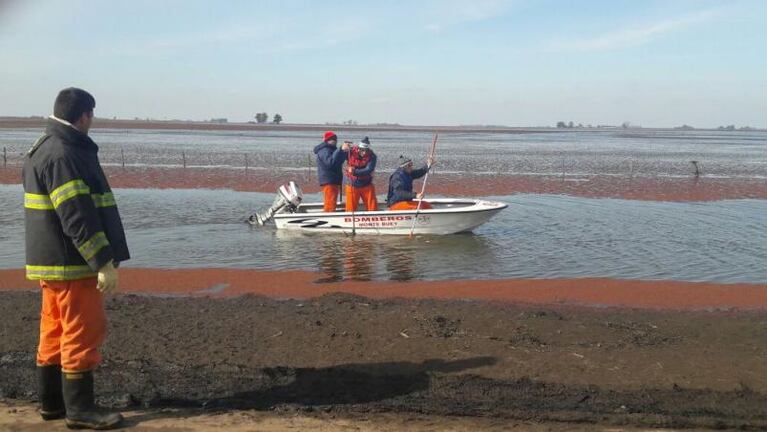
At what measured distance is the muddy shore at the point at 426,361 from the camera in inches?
209

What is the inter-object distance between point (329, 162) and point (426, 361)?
9.46 m

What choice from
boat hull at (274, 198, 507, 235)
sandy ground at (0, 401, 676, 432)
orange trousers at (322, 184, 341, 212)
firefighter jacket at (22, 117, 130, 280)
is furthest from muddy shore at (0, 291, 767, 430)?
orange trousers at (322, 184, 341, 212)

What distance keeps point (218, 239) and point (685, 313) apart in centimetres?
907

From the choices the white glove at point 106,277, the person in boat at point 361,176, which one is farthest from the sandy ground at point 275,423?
the person in boat at point 361,176

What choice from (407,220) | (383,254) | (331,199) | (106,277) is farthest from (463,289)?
(331,199)

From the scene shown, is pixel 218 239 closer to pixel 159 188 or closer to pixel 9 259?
pixel 9 259

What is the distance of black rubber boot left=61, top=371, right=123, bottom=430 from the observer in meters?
4.76

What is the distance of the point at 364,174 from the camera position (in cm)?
1523

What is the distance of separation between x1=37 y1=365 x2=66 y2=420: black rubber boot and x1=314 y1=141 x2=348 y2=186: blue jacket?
34.6 feet

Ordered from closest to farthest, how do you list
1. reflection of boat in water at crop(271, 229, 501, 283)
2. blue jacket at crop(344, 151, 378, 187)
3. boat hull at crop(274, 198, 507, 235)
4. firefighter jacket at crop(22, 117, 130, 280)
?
firefighter jacket at crop(22, 117, 130, 280), reflection of boat in water at crop(271, 229, 501, 283), boat hull at crop(274, 198, 507, 235), blue jacket at crop(344, 151, 378, 187)

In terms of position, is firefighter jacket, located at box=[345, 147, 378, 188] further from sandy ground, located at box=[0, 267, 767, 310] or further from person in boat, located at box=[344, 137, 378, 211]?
sandy ground, located at box=[0, 267, 767, 310]

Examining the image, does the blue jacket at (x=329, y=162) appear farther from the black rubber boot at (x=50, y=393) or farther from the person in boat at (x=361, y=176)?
the black rubber boot at (x=50, y=393)

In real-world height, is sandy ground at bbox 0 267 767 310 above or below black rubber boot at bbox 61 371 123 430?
below

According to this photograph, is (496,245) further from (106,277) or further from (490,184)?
(490,184)
